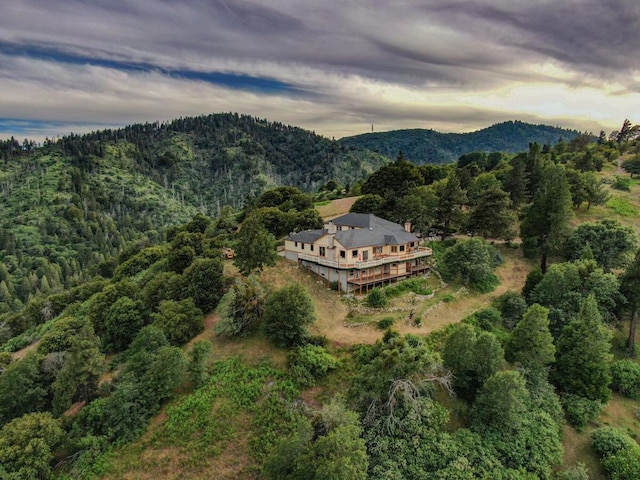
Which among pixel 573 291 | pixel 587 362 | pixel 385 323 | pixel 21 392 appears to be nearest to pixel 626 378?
pixel 587 362

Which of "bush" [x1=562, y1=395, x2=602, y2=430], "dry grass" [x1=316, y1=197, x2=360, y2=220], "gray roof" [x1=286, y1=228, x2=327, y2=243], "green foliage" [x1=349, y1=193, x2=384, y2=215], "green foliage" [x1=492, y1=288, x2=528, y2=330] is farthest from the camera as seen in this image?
"dry grass" [x1=316, y1=197, x2=360, y2=220]

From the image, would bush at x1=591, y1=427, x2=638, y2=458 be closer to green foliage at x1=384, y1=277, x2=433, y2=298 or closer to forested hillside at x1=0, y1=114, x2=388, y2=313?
green foliage at x1=384, y1=277, x2=433, y2=298

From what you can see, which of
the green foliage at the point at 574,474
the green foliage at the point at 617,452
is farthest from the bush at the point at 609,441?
the green foliage at the point at 574,474

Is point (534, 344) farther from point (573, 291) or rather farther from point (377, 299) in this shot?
point (377, 299)

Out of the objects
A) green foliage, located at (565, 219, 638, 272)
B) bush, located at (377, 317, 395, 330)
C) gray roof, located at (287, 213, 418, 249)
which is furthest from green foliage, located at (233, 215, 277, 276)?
green foliage, located at (565, 219, 638, 272)

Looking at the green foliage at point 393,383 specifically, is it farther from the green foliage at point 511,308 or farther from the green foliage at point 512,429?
the green foliage at point 511,308
